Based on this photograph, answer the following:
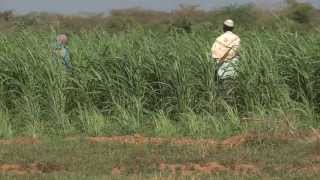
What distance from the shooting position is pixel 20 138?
1070 centimetres

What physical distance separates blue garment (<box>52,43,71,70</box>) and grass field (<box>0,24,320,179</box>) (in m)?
0.13

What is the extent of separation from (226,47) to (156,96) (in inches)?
53.2

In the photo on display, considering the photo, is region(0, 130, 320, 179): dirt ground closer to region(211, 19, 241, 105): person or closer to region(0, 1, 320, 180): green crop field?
region(0, 1, 320, 180): green crop field

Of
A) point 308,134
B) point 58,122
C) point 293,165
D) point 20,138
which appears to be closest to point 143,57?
point 58,122

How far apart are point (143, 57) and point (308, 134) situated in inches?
134

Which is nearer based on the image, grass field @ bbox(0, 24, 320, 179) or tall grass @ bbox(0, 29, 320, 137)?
grass field @ bbox(0, 24, 320, 179)

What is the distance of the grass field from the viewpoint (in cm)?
1037

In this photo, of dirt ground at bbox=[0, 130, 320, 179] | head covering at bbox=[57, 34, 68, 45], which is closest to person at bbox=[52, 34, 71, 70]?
head covering at bbox=[57, 34, 68, 45]

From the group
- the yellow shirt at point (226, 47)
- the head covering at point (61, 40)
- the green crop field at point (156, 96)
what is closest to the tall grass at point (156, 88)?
the green crop field at point (156, 96)

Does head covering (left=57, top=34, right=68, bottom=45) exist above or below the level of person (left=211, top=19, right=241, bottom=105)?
above

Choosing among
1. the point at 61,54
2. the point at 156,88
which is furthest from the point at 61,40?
the point at 156,88

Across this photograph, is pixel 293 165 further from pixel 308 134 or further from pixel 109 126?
pixel 109 126

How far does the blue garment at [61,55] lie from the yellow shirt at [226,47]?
7.81 feet

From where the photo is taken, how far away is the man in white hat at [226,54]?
1183cm
